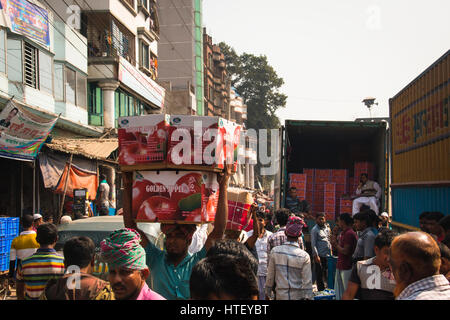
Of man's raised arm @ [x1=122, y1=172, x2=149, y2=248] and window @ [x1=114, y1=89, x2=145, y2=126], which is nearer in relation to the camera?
man's raised arm @ [x1=122, y1=172, x2=149, y2=248]

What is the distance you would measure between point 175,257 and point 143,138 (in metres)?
1.03

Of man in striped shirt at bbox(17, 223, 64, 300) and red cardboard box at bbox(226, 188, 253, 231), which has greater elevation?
red cardboard box at bbox(226, 188, 253, 231)

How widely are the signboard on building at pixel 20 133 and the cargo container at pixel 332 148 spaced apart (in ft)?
19.4

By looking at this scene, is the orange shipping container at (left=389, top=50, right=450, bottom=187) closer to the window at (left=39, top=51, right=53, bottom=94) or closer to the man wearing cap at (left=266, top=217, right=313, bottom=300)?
the man wearing cap at (left=266, top=217, right=313, bottom=300)

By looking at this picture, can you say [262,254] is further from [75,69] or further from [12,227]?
[75,69]

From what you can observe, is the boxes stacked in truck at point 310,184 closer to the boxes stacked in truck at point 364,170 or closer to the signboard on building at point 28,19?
the boxes stacked in truck at point 364,170

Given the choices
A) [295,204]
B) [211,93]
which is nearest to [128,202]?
[295,204]

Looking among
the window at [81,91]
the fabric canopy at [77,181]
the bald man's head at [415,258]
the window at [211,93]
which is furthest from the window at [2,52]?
the window at [211,93]

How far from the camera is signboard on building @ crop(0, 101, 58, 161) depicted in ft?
35.8

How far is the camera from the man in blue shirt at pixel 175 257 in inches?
149

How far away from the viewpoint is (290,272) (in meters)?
5.24

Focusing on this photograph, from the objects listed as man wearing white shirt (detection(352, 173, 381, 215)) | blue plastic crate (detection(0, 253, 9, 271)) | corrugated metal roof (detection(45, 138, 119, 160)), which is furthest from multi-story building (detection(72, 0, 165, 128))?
man wearing white shirt (detection(352, 173, 381, 215))

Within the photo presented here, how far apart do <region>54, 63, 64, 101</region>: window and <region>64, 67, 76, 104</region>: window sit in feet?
1.04

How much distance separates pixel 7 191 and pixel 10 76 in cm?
331
